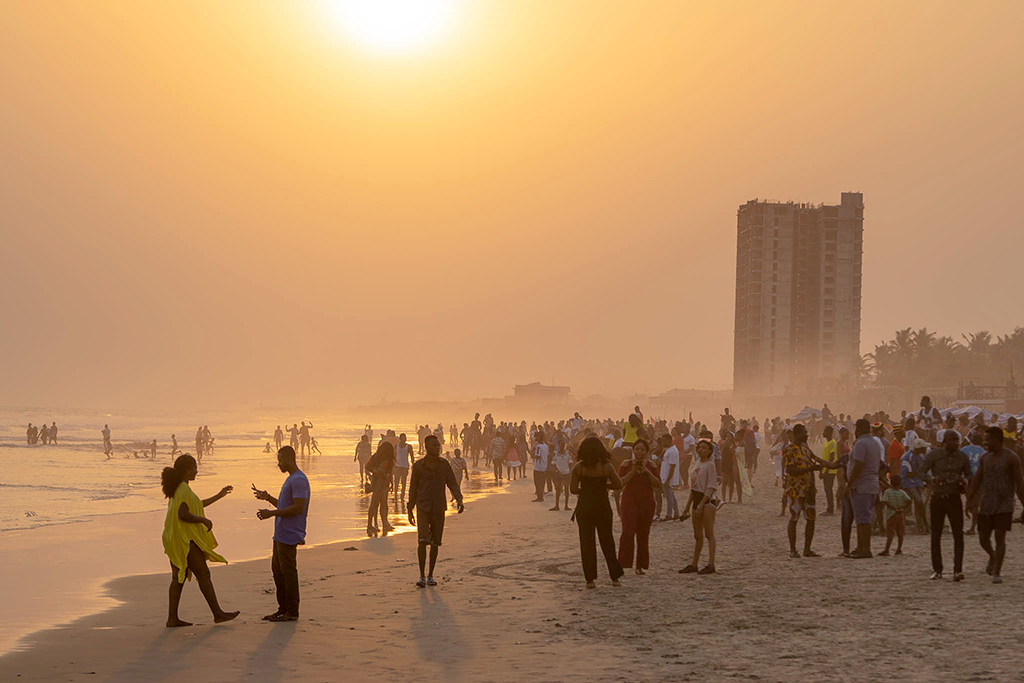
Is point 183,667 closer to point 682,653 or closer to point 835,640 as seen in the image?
point 682,653

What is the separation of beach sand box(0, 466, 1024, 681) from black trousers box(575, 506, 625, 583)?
264 mm

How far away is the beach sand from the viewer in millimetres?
8008

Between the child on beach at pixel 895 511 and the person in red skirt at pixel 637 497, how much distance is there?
4.02 meters

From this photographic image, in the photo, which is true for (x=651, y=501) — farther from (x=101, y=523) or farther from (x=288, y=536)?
(x=101, y=523)

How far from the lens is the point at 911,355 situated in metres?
123

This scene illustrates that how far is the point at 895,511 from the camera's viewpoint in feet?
48.0

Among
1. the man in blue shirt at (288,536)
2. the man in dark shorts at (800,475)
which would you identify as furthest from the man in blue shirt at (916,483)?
the man in blue shirt at (288,536)

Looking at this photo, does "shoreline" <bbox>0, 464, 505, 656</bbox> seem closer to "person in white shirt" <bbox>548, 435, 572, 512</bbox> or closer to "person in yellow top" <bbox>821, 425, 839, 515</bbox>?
"person in white shirt" <bbox>548, 435, 572, 512</bbox>

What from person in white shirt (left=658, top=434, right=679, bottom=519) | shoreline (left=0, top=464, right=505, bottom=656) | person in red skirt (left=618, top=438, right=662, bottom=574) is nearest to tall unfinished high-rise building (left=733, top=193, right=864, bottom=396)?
shoreline (left=0, top=464, right=505, bottom=656)

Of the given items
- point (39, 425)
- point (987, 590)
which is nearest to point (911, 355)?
point (39, 425)

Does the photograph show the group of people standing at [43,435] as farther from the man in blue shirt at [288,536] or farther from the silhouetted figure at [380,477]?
the man in blue shirt at [288,536]

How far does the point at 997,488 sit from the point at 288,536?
8.46m

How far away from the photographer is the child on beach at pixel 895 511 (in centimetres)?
1450

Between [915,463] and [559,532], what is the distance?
6912mm
